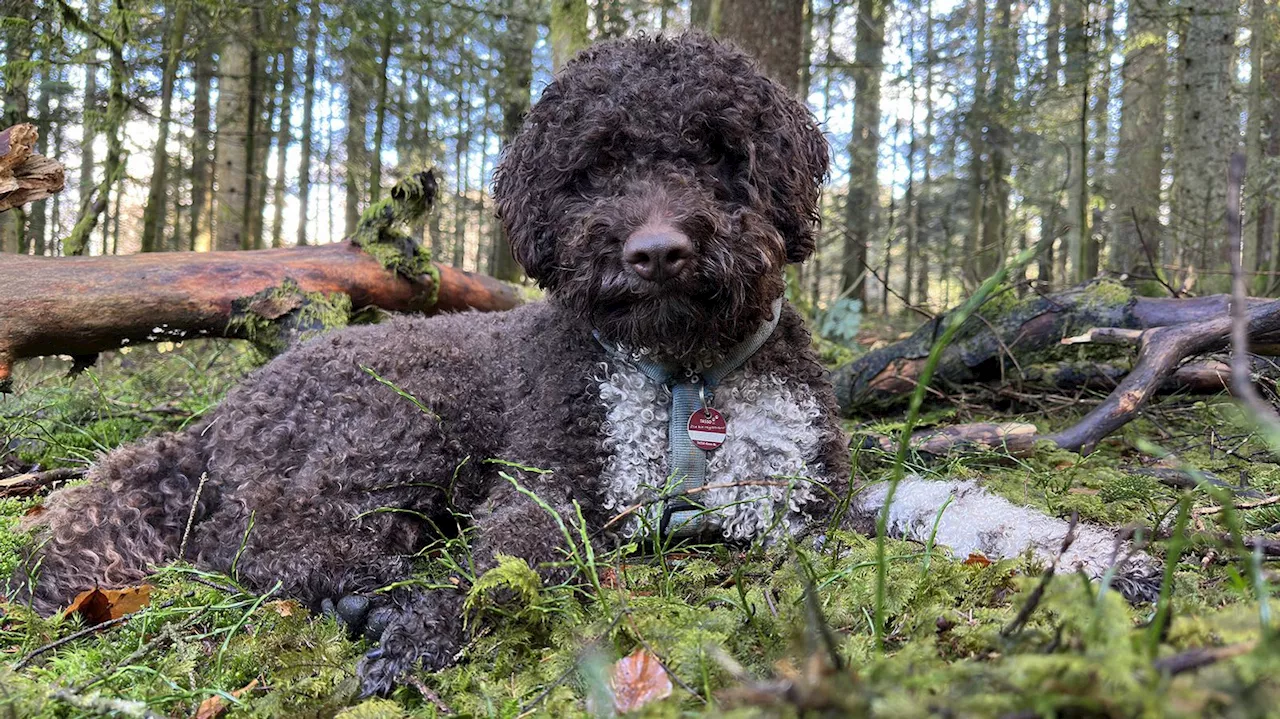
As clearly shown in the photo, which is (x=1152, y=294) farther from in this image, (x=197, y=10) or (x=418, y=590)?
(x=197, y=10)

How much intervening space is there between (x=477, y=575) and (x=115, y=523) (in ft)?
5.56

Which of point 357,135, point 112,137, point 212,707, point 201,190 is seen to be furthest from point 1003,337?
point 201,190

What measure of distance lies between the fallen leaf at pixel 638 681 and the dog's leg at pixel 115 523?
2.31 metres

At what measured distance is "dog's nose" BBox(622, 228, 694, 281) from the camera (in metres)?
2.39

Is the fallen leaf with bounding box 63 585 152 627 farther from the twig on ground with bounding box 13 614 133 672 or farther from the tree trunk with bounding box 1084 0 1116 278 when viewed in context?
the tree trunk with bounding box 1084 0 1116 278

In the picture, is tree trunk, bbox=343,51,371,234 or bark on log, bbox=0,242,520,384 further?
tree trunk, bbox=343,51,371,234

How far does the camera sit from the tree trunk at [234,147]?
1117 centimetres

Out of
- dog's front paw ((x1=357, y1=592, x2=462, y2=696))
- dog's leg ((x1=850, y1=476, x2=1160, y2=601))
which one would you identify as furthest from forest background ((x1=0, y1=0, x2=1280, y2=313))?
dog's front paw ((x1=357, y1=592, x2=462, y2=696))

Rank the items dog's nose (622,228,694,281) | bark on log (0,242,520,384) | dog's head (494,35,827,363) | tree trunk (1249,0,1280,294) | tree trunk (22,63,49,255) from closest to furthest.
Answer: dog's nose (622,228,694,281) → dog's head (494,35,827,363) → bark on log (0,242,520,384) → tree trunk (22,63,49,255) → tree trunk (1249,0,1280,294)

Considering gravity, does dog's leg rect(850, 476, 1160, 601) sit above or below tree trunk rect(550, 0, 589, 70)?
below

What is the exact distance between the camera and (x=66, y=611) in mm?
2613

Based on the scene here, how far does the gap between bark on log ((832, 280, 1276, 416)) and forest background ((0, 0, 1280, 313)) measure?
0.83 ft

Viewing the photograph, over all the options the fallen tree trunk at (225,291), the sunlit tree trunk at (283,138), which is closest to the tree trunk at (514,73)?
the sunlit tree trunk at (283,138)

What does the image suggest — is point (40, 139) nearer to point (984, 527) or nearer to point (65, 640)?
point (65, 640)
